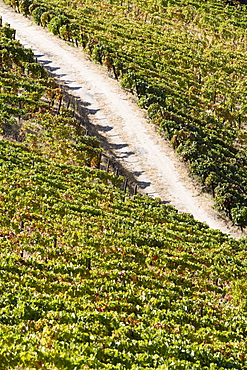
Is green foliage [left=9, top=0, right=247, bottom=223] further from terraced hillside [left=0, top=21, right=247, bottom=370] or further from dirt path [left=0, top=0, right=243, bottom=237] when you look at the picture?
terraced hillside [left=0, top=21, right=247, bottom=370]

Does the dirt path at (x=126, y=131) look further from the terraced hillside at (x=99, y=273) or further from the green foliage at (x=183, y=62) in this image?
the terraced hillside at (x=99, y=273)

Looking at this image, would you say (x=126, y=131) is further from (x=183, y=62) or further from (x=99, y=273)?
(x=99, y=273)

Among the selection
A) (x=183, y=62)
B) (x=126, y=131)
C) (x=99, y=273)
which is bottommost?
(x=99, y=273)

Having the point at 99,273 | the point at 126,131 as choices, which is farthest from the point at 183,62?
the point at 99,273

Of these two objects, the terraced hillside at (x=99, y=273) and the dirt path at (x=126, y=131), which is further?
the dirt path at (x=126, y=131)

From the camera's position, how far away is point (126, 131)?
39.9 metres

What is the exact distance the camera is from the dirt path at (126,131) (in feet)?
108

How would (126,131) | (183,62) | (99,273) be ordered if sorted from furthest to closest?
(183,62) → (126,131) → (99,273)

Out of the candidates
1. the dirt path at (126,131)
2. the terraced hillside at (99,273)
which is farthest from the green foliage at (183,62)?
the terraced hillside at (99,273)

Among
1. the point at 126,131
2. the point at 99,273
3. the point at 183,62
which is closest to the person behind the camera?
the point at 99,273

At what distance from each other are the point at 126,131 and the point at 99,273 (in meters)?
23.4

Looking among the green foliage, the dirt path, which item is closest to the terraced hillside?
the dirt path

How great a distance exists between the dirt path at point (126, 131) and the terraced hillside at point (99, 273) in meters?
3.64

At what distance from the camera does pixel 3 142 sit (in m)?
30.3
